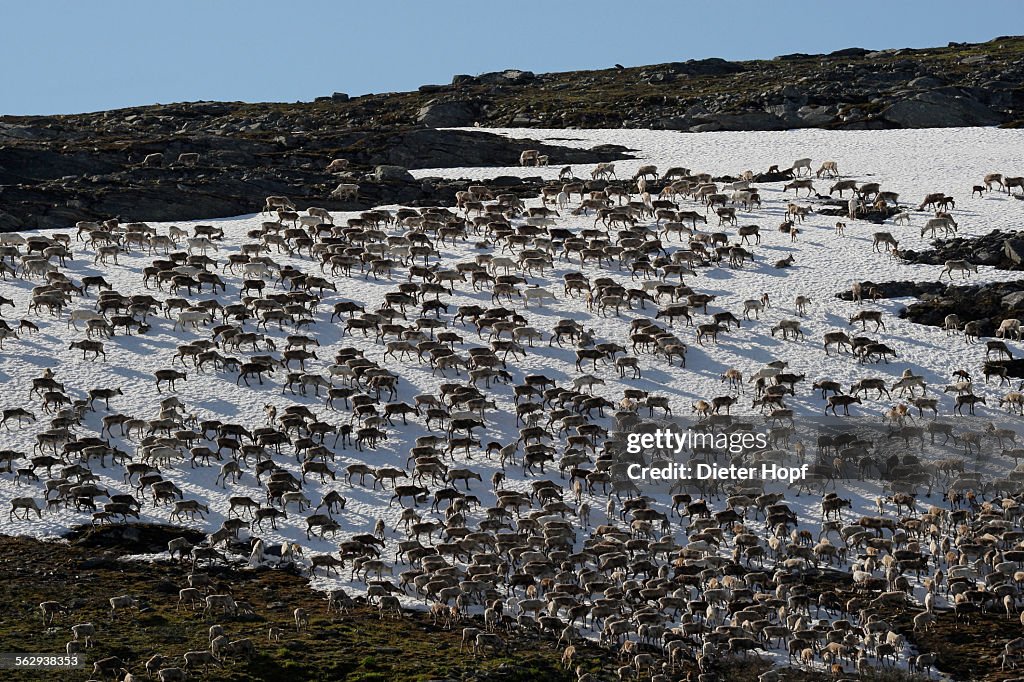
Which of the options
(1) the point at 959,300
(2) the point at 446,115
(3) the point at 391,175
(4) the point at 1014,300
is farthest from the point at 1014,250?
(2) the point at 446,115

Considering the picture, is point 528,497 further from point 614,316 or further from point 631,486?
point 614,316

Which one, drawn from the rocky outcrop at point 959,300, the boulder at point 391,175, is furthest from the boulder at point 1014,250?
the boulder at point 391,175

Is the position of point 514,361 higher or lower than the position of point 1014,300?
lower

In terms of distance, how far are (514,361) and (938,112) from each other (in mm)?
52836

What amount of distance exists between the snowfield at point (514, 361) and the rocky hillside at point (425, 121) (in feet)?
21.6

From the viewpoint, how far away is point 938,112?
86.9 meters

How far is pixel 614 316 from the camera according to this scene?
5019cm

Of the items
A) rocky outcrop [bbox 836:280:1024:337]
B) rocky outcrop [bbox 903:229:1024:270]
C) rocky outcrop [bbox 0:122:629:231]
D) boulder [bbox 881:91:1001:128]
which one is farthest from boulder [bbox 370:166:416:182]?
boulder [bbox 881:91:1001:128]

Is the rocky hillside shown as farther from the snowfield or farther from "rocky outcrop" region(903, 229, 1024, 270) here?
"rocky outcrop" region(903, 229, 1024, 270)

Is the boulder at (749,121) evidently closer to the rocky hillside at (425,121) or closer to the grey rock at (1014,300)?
the rocky hillside at (425,121)

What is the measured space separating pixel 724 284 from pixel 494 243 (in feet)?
39.1

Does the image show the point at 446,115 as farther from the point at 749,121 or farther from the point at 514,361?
the point at 514,361

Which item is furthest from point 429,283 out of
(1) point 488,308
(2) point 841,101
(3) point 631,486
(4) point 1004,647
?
(2) point 841,101

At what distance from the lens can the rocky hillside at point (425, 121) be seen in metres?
71.1
